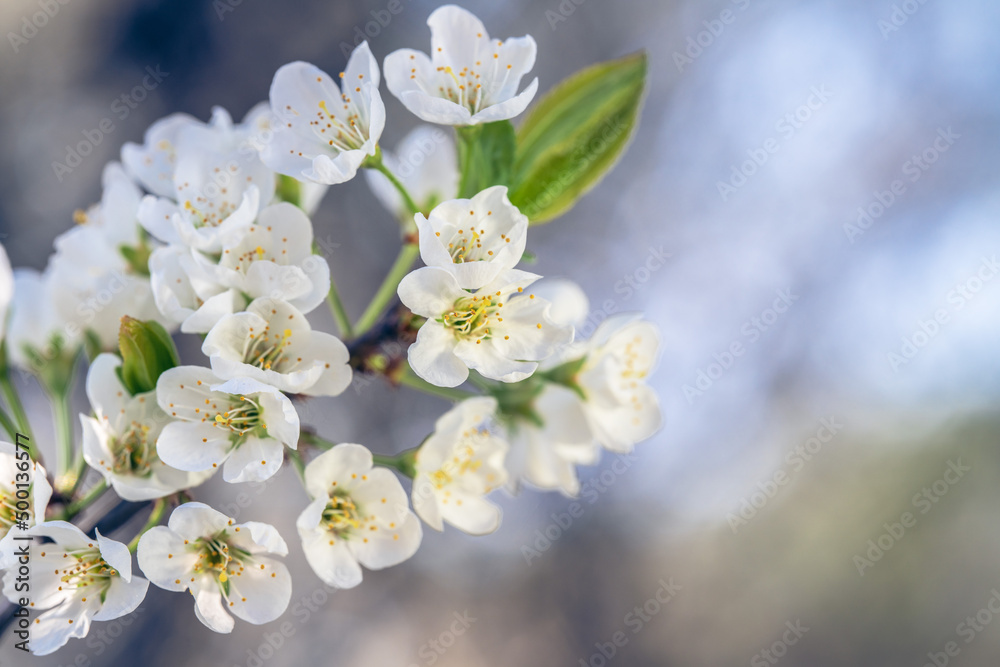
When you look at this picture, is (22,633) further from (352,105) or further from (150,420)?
(352,105)

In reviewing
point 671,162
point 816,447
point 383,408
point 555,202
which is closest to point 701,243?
point 671,162

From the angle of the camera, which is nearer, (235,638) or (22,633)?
(22,633)

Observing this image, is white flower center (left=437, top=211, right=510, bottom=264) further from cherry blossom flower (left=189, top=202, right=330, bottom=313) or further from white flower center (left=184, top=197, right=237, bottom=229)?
white flower center (left=184, top=197, right=237, bottom=229)

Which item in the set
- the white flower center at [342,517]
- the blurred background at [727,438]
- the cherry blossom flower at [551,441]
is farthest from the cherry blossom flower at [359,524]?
the blurred background at [727,438]

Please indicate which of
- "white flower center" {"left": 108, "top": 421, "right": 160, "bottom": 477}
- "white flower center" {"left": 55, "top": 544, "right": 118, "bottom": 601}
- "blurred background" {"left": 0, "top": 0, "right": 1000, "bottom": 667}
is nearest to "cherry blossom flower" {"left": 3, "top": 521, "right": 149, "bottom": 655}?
"white flower center" {"left": 55, "top": 544, "right": 118, "bottom": 601}

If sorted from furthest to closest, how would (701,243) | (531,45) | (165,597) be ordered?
1. (701,243)
2. (165,597)
3. (531,45)
